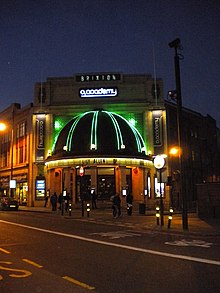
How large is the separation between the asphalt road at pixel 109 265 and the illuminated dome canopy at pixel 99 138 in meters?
24.2

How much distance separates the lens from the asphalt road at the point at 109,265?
263 inches

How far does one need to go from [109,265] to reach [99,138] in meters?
29.8

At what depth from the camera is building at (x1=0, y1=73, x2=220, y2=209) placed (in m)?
37.8

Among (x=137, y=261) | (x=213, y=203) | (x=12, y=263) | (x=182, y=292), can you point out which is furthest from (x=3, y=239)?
(x=213, y=203)

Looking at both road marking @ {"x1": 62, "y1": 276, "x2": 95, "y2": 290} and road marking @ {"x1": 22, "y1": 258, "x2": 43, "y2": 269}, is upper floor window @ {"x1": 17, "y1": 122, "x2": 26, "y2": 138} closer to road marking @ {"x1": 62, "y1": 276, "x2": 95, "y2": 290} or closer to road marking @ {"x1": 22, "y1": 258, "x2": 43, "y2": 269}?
road marking @ {"x1": 22, "y1": 258, "x2": 43, "y2": 269}

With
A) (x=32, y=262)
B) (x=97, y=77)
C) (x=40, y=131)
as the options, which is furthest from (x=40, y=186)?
(x=32, y=262)

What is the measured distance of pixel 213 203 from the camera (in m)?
22.0

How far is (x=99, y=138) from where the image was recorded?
38031 mm

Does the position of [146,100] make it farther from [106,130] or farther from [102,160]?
[102,160]

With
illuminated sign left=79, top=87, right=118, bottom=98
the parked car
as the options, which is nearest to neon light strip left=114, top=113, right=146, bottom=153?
illuminated sign left=79, top=87, right=118, bottom=98

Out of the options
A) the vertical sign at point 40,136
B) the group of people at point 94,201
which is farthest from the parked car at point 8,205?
the vertical sign at point 40,136

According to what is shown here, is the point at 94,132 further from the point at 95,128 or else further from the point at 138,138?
the point at 138,138

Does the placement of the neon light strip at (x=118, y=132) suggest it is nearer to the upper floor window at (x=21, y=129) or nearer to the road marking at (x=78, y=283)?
the upper floor window at (x=21, y=129)

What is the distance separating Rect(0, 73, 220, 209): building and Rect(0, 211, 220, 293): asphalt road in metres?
24.4
